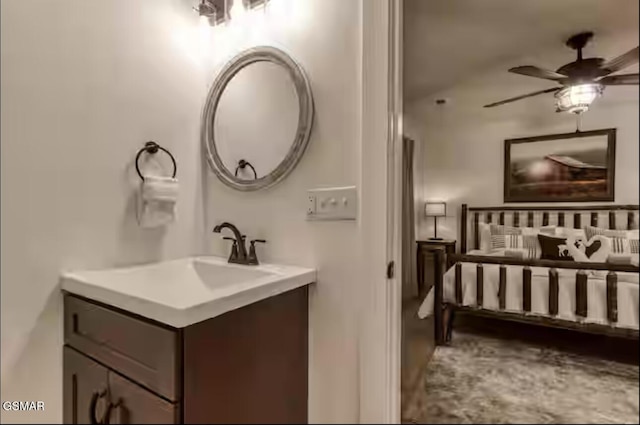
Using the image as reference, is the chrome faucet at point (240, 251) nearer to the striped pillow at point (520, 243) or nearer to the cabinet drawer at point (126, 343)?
the cabinet drawer at point (126, 343)

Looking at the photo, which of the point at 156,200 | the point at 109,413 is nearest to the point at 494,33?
the point at 156,200

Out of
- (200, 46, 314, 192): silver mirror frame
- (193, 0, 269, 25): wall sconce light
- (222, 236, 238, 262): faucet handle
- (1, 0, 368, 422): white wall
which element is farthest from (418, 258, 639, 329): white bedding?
(193, 0, 269, 25): wall sconce light

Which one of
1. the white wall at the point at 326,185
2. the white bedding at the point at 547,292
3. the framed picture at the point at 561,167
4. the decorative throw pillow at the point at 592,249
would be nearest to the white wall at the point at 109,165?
the white wall at the point at 326,185

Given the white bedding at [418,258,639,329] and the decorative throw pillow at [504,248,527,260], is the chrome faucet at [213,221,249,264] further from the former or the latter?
the decorative throw pillow at [504,248,527,260]

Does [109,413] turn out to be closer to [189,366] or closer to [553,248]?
[189,366]

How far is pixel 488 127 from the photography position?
100 centimetres

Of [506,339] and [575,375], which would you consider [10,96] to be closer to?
[506,339]

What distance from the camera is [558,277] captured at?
924 millimetres

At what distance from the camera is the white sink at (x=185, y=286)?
926mm

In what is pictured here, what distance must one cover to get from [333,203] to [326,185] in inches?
2.9

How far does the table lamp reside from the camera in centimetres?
111

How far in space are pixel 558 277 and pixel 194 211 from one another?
56.3 inches

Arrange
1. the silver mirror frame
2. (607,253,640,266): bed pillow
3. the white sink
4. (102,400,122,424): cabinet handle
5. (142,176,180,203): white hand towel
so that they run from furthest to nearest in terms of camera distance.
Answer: (142,176,180,203): white hand towel, the silver mirror frame, (102,400,122,424): cabinet handle, the white sink, (607,253,640,266): bed pillow

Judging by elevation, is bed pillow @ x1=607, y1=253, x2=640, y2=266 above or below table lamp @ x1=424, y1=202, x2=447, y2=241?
below
